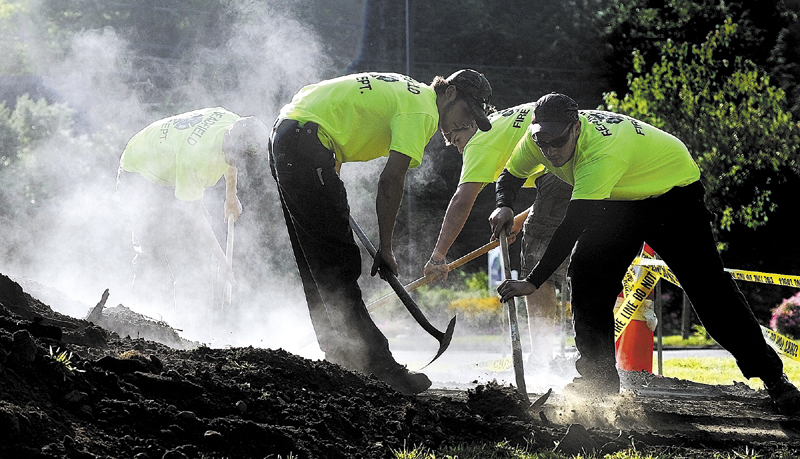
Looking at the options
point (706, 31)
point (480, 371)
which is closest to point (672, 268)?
point (480, 371)

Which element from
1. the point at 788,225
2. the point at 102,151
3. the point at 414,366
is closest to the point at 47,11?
the point at 102,151

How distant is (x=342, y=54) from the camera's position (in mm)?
13336

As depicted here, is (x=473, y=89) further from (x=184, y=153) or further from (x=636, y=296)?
(x=636, y=296)

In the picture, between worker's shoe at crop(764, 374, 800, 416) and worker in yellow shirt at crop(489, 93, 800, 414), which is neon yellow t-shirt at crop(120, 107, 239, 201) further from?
worker's shoe at crop(764, 374, 800, 416)

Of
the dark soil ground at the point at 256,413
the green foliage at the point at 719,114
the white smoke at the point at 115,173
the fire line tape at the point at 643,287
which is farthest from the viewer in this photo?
the green foliage at the point at 719,114

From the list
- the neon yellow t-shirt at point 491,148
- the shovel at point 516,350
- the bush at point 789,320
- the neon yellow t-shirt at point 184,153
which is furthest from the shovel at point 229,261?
the bush at point 789,320

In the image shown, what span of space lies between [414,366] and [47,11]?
27.2 feet

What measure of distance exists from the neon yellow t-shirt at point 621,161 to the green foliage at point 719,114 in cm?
752

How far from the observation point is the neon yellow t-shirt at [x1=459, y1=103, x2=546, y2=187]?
4.81 metres

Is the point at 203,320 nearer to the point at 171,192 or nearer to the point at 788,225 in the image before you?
the point at 171,192

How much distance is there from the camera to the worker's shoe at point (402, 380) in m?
4.25

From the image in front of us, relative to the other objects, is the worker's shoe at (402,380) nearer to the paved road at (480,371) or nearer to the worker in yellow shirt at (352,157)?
the worker in yellow shirt at (352,157)

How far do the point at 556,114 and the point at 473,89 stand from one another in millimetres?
525

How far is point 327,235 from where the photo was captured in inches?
167
